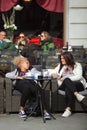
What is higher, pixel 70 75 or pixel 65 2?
pixel 65 2

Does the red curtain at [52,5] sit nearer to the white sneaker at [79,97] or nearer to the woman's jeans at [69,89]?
the woman's jeans at [69,89]

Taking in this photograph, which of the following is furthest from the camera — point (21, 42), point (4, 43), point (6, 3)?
point (6, 3)

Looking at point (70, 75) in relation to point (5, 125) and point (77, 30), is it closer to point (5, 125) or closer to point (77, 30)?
point (5, 125)

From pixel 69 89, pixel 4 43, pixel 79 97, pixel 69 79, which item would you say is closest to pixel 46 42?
pixel 4 43

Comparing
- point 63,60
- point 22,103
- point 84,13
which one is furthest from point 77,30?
point 22,103

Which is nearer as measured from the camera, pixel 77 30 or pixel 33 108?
pixel 33 108

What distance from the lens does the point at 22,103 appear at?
32.0 ft

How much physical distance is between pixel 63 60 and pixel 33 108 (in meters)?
1.27

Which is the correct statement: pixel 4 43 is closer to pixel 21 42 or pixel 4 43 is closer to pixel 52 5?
pixel 21 42

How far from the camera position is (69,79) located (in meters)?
10.0

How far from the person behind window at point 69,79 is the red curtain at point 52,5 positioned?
4.32 meters

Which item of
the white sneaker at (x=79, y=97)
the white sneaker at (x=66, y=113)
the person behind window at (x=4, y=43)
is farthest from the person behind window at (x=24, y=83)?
the person behind window at (x=4, y=43)

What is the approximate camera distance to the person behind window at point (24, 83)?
973 centimetres

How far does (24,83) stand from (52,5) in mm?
5019
